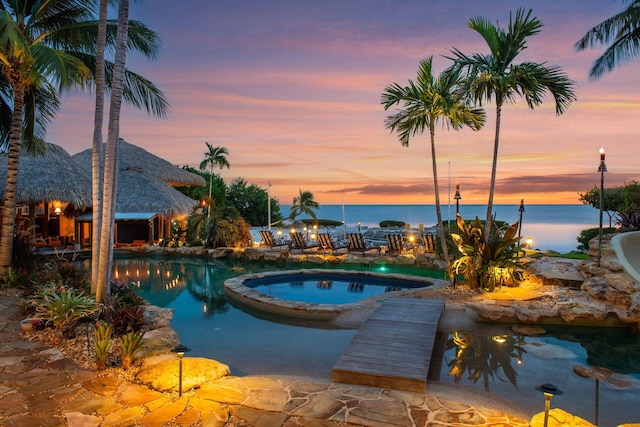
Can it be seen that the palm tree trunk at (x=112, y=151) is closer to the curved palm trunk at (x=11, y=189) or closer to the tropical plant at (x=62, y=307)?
the tropical plant at (x=62, y=307)

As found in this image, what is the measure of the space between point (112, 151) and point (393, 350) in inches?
175

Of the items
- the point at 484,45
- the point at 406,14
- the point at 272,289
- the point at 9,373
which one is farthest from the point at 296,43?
the point at 9,373

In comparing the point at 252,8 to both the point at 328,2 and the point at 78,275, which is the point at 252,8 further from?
the point at 78,275

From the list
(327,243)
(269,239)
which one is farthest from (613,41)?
(269,239)

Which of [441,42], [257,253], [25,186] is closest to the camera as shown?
[441,42]

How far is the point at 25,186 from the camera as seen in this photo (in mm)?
13211

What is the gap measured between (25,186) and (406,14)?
12.5 meters

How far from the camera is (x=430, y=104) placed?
839 cm

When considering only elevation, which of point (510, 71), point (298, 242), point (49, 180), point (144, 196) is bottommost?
point (298, 242)

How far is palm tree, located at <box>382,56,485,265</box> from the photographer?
8211 millimetres

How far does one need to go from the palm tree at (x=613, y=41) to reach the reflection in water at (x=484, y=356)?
9.78m

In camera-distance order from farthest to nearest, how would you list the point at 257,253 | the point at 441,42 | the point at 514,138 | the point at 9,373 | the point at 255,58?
the point at 514,138
the point at 257,253
the point at 255,58
the point at 441,42
the point at 9,373

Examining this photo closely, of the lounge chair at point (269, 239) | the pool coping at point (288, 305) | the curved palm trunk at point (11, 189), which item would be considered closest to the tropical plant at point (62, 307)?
the curved palm trunk at point (11, 189)

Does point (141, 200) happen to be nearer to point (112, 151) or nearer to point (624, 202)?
point (112, 151)
